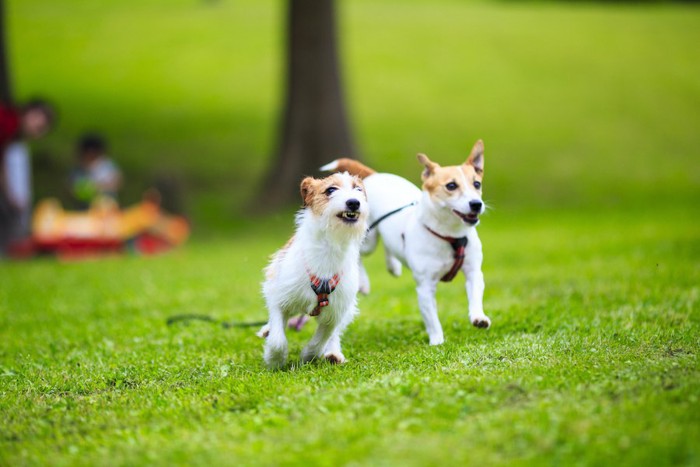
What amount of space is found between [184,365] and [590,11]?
44.3 meters

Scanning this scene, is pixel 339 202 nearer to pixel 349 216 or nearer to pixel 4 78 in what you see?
pixel 349 216

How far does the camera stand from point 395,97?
3009 centimetres

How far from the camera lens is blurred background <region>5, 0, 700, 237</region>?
22.2m

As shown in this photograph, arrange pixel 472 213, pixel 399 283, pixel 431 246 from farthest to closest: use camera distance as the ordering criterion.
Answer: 1. pixel 399 283
2. pixel 431 246
3. pixel 472 213

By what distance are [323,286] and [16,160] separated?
1228cm

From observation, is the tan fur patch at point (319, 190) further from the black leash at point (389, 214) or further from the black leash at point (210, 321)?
the black leash at point (210, 321)

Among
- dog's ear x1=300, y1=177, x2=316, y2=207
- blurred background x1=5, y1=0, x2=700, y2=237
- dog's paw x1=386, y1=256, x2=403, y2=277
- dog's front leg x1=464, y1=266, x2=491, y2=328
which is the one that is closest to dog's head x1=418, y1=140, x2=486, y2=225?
dog's front leg x1=464, y1=266, x2=491, y2=328

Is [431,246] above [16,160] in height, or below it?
above

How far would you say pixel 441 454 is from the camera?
4.11 metres

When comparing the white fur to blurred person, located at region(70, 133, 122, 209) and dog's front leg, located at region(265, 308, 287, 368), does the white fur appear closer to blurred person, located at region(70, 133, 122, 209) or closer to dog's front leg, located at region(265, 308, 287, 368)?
dog's front leg, located at region(265, 308, 287, 368)

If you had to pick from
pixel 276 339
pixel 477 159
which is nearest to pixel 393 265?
pixel 477 159

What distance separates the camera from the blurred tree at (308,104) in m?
19.0

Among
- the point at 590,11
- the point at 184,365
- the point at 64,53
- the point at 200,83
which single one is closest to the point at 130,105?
the point at 200,83

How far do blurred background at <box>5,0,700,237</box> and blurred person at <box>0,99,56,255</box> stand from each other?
2.68 m
